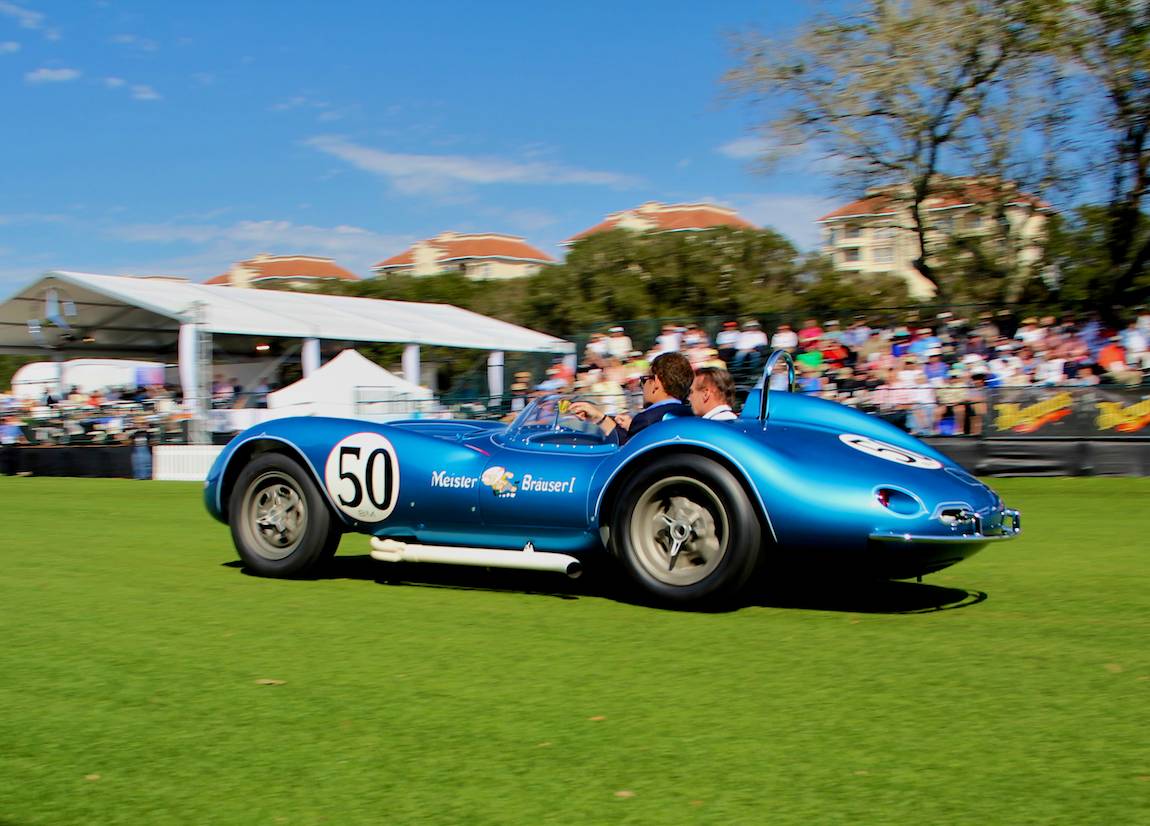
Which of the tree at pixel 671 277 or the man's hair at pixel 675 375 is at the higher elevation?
the tree at pixel 671 277

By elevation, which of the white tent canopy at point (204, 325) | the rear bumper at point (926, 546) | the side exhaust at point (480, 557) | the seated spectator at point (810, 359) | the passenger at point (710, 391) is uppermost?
the white tent canopy at point (204, 325)

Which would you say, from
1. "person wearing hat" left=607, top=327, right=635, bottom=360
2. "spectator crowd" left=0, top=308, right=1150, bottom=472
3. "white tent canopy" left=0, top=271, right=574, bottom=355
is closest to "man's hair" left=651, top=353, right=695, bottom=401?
"spectator crowd" left=0, top=308, right=1150, bottom=472

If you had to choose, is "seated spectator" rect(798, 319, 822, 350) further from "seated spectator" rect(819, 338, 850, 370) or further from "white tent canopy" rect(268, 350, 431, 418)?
"white tent canopy" rect(268, 350, 431, 418)

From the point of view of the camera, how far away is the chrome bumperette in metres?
4.48

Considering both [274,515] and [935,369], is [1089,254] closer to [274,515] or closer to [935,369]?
[935,369]

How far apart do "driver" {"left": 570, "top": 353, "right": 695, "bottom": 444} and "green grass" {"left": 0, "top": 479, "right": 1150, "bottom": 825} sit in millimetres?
869

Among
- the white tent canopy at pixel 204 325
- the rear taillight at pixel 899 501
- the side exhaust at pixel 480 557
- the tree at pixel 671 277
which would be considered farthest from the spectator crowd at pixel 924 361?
the tree at pixel 671 277

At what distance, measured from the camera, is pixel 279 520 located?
611 cm

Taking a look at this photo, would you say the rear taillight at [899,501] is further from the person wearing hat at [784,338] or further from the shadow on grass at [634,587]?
the person wearing hat at [784,338]

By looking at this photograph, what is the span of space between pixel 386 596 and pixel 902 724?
9.96 ft

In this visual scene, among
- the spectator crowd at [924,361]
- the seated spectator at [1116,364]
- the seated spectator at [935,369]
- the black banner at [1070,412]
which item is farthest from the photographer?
the seated spectator at [935,369]

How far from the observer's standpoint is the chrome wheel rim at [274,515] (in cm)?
606

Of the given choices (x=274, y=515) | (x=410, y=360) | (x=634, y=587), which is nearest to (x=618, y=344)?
(x=410, y=360)

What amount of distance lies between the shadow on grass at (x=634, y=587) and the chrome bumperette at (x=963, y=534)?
0.46 m
